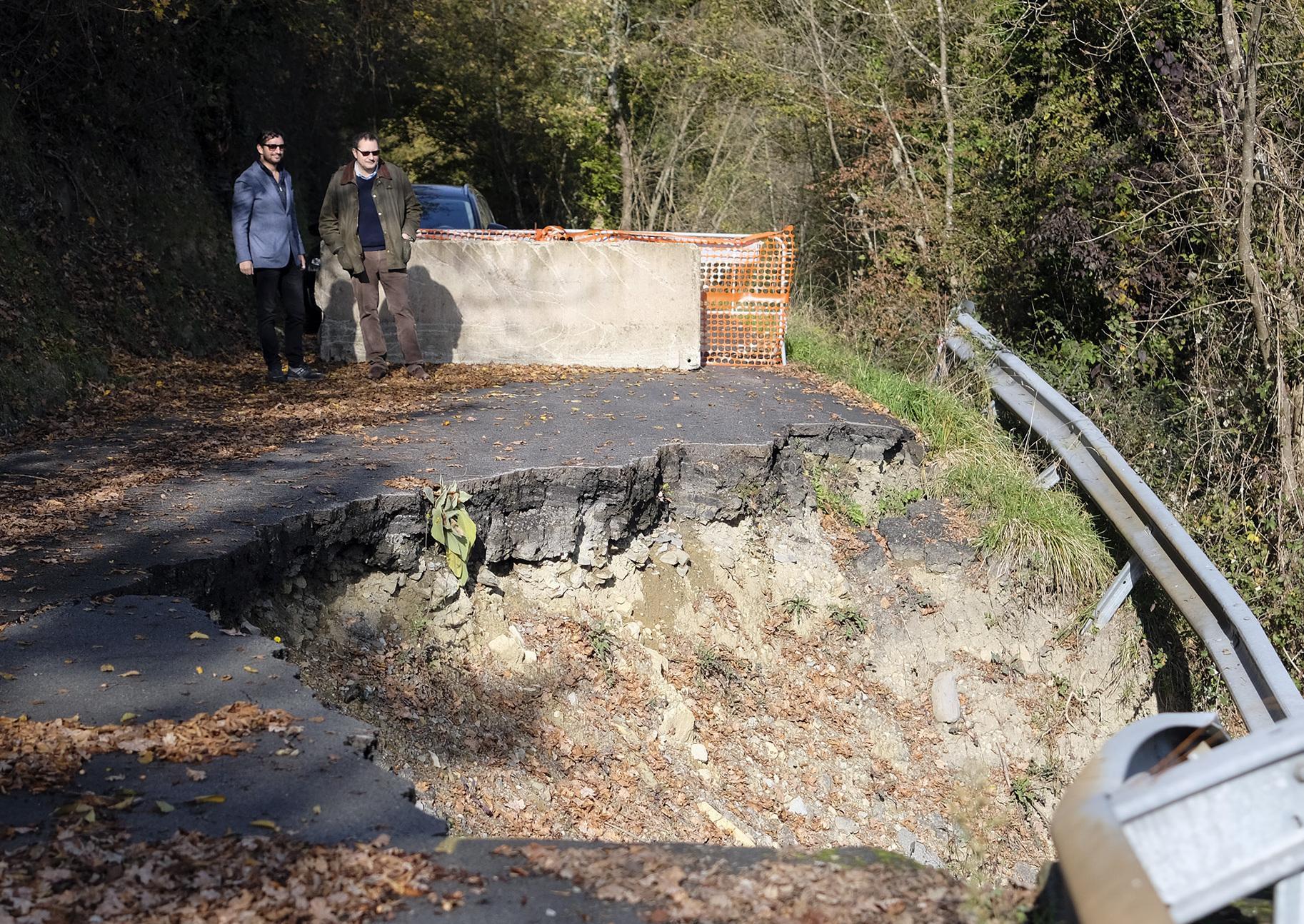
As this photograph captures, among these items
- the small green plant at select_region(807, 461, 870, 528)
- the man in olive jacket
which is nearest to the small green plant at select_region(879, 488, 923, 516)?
the small green plant at select_region(807, 461, 870, 528)

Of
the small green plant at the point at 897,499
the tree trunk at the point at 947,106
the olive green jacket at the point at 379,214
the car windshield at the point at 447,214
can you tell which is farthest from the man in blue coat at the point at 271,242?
the tree trunk at the point at 947,106

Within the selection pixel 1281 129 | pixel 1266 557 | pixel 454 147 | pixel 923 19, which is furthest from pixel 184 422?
pixel 454 147

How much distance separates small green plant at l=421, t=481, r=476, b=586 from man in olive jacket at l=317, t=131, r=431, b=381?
4.12m

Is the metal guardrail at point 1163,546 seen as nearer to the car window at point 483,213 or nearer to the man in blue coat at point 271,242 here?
the man in blue coat at point 271,242

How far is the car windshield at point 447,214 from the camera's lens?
646 inches

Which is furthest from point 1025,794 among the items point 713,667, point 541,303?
point 541,303

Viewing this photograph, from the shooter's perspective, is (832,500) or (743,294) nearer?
(832,500)

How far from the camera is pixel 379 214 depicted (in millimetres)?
10461

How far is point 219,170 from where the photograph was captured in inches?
600

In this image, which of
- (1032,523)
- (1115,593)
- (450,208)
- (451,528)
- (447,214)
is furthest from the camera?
(450,208)

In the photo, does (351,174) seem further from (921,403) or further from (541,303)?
(921,403)

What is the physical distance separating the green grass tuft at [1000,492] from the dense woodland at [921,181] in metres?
0.91

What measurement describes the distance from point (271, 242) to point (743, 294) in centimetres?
484

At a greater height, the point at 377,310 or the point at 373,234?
the point at 373,234
